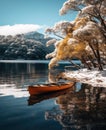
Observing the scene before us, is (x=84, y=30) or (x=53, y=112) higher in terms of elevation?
(x=84, y=30)

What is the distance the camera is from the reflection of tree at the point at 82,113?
20219 mm

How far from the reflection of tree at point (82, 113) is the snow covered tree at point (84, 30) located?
549 inches

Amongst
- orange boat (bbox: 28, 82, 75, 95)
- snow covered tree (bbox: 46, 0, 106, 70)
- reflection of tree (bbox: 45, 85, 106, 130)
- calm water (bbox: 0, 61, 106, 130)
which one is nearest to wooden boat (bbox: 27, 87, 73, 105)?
calm water (bbox: 0, 61, 106, 130)

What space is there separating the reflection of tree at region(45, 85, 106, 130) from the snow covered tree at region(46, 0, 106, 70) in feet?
45.8

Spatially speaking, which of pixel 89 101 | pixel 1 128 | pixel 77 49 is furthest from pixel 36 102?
pixel 77 49

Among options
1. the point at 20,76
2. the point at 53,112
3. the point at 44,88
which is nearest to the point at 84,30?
the point at 44,88

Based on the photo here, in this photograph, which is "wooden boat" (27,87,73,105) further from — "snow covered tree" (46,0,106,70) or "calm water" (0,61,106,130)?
"snow covered tree" (46,0,106,70)

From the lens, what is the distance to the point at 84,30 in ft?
138

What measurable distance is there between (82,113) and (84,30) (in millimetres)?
21394

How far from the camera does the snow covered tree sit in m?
42.8

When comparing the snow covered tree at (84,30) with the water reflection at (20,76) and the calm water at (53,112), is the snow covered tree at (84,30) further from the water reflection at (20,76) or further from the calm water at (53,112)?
the calm water at (53,112)

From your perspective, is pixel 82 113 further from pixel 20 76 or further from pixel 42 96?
pixel 20 76

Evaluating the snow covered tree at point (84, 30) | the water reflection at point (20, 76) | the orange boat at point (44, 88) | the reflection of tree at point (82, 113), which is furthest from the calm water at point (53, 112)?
the water reflection at point (20, 76)

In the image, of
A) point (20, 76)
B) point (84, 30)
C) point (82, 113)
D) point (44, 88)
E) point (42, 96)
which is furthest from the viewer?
point (20, 76)
